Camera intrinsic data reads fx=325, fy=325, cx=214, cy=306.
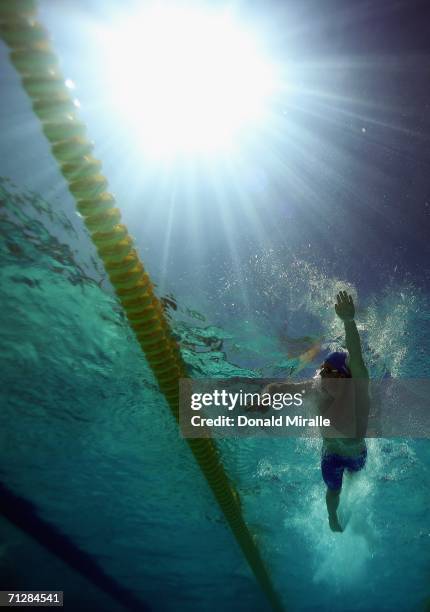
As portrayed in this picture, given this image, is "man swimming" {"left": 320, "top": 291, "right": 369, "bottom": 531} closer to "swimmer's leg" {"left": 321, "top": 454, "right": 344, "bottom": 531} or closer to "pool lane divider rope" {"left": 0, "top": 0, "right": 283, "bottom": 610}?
"swimmer's leg" {"left": 321, "top": 454, "right": 344, "bottom": 531}

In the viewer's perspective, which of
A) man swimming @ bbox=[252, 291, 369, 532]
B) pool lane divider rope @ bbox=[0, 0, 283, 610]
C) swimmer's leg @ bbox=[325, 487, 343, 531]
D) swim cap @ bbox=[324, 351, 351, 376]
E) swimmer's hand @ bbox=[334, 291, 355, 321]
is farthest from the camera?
swimmer's leg @ bbox=[325, 487, 343, 531]

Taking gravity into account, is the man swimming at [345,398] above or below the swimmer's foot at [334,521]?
above

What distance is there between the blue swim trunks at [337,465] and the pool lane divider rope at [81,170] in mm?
4222

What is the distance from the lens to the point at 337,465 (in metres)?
6.38

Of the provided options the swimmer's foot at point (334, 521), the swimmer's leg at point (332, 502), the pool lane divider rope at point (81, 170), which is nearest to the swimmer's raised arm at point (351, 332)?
the pool lane divider rope at point (81, 170)

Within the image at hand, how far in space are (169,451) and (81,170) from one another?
362 inches

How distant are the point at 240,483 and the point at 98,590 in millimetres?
14121

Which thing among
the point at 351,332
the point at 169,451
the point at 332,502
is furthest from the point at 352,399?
the point at 169,451

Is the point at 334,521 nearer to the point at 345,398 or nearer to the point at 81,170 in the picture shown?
the point at 345,398

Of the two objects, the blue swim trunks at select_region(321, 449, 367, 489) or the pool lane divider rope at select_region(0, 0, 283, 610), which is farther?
the blue swim trunks at select_region(321, 449, 367, 489)

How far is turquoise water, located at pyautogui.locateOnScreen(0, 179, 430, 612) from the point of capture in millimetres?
6301

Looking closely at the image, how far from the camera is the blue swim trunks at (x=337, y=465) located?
624cm

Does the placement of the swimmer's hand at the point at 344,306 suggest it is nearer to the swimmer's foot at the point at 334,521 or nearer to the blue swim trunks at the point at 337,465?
the blue swim trunks at the point at 337,465

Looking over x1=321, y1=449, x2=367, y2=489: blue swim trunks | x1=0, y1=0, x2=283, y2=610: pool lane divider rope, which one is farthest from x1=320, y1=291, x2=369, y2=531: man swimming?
x1=0, y1=0, x2=283, y2=610: pool lane divider rope
